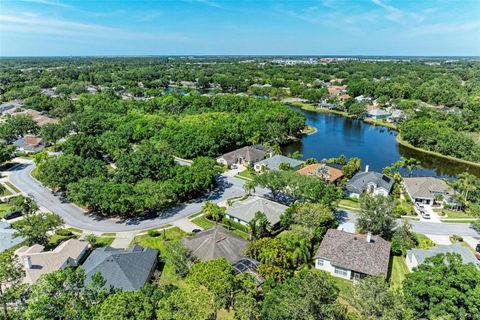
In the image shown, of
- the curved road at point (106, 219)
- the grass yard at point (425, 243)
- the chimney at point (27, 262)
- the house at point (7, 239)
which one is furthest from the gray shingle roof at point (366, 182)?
the house at point (7, 239)

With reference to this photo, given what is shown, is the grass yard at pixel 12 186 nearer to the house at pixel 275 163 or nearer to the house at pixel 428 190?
the house at pixel 275 163

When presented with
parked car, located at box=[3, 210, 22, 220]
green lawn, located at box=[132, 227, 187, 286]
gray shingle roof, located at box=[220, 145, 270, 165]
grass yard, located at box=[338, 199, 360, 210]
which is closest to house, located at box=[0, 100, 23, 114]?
parked car, located at box=[3, 210, 22, 220]

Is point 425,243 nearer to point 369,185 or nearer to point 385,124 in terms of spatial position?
point 369,185

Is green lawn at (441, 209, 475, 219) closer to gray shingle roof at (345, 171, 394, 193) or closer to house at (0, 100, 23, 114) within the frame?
gray shingle roof at (345, 171, 394, 193)

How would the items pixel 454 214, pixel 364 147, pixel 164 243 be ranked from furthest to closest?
pixel 364 147 < pixel 454 214 < pixel 164 243

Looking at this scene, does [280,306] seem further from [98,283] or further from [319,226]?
[319,226]

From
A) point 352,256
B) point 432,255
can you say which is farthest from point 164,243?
point 432,255
